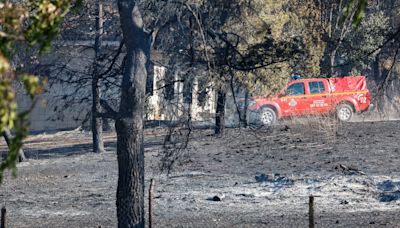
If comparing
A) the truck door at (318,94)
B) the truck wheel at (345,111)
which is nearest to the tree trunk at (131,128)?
the truck door at (318,94)

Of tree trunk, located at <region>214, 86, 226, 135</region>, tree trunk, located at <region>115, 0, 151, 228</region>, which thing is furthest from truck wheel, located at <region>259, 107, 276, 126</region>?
tree trunk, located at <region>115, 0, 151, 228</region>

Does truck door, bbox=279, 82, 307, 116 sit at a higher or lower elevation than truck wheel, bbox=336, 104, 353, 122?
higher

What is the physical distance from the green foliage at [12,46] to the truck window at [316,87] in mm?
31755

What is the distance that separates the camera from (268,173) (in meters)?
24.9

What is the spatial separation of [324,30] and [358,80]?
69.6ft

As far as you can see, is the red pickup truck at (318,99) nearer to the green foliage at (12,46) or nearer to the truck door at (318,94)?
the truck door at (318,94)

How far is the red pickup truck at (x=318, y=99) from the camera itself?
36.9 m

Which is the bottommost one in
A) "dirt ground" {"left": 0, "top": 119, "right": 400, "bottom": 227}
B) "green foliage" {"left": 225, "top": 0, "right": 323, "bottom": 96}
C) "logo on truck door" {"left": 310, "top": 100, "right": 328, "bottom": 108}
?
"dirt ground" {"left": 0, "top": 119, "right": 400, "bottom": 227}

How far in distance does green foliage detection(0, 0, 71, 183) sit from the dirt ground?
11454 millimetres

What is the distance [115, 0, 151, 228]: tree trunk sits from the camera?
14859mm

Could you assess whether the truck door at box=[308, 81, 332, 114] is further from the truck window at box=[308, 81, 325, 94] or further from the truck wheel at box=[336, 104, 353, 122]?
the truck wheel at box=[336, 104, 353, 122]

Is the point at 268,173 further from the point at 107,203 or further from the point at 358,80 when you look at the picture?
the point at 358,80

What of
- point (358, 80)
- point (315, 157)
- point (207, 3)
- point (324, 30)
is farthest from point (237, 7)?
point (358, 80)

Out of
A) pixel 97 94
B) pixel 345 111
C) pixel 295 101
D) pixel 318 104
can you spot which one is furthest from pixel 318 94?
pixel 97 94
